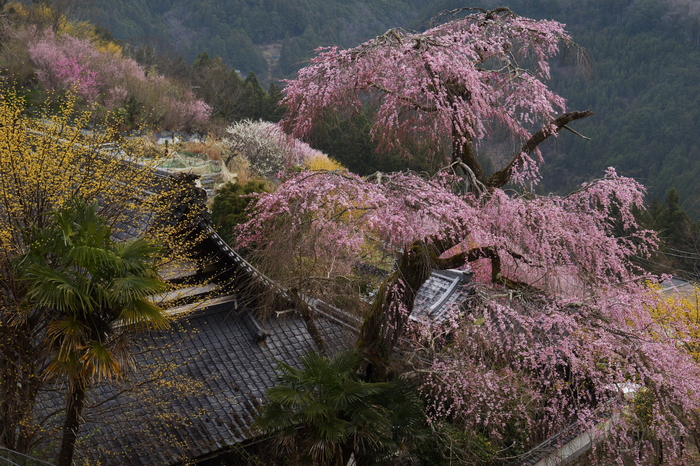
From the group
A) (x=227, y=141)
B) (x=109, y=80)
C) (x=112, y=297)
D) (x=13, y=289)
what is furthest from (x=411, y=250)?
(x=109, y=80)

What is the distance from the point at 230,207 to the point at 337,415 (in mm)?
11154

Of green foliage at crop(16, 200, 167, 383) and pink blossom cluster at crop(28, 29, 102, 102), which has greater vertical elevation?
green foliage at crop(16, 200, 167, 383)

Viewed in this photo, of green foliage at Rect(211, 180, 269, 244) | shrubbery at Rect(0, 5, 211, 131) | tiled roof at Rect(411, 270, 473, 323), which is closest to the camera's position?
tiled roof at Rect(411, 270, 473, 323)

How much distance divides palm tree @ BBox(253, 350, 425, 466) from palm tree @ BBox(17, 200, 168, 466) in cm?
162

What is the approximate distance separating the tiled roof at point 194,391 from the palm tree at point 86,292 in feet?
3.23

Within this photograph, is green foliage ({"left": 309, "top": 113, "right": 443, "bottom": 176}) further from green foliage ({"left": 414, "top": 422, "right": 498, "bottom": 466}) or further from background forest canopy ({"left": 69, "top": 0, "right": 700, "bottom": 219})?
green foliage ({"left": 414, "top": 422, "right": 498, "bottom": 466})

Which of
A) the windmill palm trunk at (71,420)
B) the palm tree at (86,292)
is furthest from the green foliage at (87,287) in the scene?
the windmill palm trunk at (71,420)

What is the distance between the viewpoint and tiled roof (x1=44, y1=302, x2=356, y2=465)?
20.4 ft

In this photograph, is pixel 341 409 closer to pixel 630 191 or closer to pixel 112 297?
pixel 112 297

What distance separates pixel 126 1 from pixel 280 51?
1930 centimetres

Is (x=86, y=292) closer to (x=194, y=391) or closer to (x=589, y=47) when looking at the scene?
(x=194, y=391)

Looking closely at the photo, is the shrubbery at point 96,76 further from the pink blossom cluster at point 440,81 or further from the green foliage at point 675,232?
the green foliage at point 675,232

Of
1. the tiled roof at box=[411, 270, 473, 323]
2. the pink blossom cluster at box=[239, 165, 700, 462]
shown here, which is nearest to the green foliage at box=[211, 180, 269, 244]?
the tiled roof at box=[411, 270, 473, 323]

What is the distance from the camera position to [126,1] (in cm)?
6500
